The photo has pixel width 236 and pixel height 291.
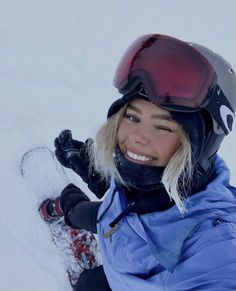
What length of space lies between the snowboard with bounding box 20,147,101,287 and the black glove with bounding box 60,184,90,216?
27cm

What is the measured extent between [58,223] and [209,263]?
1745 millimetres

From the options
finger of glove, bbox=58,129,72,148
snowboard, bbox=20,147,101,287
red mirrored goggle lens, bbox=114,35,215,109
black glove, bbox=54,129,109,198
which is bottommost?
snowboard, bbox=20,147,101,287

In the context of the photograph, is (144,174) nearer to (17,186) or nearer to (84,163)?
(84,163)

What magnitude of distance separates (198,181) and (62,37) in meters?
3.06

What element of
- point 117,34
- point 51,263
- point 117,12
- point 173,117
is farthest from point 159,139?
point 117,12

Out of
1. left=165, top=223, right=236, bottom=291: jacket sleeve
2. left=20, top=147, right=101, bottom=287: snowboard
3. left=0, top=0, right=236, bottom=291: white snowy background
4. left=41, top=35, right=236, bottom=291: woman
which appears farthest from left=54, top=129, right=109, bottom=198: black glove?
left=165, top=223, right=236, bottom=291: jacket sleeve

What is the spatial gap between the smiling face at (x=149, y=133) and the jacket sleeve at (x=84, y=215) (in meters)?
0.85

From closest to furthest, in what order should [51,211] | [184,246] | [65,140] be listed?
[184,246], [65,140], [51,211]

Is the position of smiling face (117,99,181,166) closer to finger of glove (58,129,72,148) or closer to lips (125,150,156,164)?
lips (125,150,156,164)

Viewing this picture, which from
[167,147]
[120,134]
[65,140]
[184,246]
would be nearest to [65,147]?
[65,140]

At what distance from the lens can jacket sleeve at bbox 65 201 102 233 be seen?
2.62 m

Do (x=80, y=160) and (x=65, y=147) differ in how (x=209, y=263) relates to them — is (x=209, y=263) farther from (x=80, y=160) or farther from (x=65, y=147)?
(x=65, y=147)

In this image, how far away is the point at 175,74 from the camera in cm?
174

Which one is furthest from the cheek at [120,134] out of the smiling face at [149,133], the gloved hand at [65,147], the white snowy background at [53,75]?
the gloved hand at [65,147]
